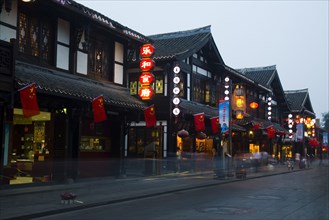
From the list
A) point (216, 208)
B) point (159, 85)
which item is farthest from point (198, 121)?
point (216, 208)

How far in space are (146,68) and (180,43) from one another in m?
9.66

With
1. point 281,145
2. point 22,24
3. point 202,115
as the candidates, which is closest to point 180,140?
point 202,115

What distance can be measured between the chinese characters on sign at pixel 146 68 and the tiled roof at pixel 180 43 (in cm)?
457

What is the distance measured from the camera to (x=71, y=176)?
67.3 ft

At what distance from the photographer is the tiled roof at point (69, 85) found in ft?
55.6

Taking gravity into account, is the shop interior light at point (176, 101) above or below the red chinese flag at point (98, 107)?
above

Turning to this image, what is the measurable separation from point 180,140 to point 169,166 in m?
3.19

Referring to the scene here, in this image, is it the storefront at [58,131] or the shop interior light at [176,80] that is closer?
the storefront at [58,131]

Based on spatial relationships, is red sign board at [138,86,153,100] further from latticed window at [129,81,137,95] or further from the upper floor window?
the upper floor window

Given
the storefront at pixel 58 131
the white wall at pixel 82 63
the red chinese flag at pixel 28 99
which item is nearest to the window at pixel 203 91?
the storefront at pixel 58 131

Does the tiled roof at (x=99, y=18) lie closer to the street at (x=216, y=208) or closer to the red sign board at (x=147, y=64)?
the red sign board at (x=147, y=64)

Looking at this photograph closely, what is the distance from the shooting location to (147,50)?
25.1 m

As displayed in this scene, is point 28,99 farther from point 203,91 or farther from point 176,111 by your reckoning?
point 203,91

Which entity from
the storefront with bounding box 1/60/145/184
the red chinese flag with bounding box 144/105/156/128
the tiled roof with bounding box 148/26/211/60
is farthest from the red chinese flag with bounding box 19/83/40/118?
the tiled roof with bounding box 148/26/211/60
